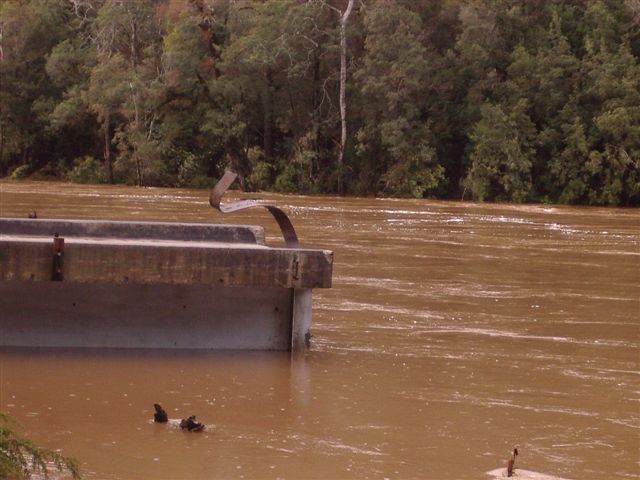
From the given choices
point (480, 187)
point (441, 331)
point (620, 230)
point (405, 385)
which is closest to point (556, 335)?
point (441, 331)

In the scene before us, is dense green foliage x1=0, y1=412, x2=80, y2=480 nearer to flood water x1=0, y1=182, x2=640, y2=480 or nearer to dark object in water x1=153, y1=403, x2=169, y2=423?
flood water x1=0, y1=182, x2=640, y2=480

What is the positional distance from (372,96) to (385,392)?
40.8 metres

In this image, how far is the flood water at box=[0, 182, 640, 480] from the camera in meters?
7.83

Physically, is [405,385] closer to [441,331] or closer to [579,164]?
[441,331]

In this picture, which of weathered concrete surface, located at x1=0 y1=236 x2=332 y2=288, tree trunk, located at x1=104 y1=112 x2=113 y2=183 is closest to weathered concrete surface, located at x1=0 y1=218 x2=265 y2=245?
weathered concrete surface, located at x1=0 y1=236 x2=332 y2=288

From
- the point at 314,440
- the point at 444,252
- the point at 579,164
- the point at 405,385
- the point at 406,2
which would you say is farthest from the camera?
the point at 406,2

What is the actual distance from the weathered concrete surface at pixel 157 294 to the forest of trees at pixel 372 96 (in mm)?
35839

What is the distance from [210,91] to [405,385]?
4252cm

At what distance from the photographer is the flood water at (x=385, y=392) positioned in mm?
7832

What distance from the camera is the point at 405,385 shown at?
10.1 meters

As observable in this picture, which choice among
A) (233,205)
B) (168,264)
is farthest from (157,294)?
(233,205)

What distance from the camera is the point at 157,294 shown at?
36.7 feet

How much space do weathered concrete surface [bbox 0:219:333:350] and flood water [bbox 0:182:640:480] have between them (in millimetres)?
254

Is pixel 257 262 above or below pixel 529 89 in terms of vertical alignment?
below
